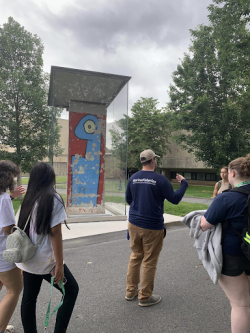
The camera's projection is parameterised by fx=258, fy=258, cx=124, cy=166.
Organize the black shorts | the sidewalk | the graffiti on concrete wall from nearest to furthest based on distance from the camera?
the black shorts < the sidewalk < the graffiti on concrete wall

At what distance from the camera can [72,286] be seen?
7.25ft

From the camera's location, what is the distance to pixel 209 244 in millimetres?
2127

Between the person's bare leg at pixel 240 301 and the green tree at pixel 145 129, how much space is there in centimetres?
2845

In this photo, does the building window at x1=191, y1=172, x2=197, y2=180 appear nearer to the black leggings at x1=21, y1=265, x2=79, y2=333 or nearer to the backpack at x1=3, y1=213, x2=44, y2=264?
the black leggings at x1=21, y1=265, x2=79, y2=333

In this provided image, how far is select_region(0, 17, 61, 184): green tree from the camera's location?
1375 cm

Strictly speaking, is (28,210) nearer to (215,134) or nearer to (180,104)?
(215,134)

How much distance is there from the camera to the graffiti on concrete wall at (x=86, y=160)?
8.73 metres

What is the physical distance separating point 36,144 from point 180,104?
13199 mm

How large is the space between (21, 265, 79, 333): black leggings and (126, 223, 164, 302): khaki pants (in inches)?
42.9

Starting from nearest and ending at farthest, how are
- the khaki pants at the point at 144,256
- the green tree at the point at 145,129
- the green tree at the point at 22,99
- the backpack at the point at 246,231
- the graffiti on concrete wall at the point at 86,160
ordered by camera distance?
the backpack at the point at 246,231 → the khaki pants at the point at 144,256 → the graffiti on concrete wall at the point at 86,160 → the green tree at the point at 22,99 → the green tree at the point at 145,129

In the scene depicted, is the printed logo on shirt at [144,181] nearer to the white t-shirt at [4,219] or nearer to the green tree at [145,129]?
the white t-shirt at [4,219]

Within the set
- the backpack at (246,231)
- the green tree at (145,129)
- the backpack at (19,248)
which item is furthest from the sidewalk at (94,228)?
the green tree at (145,129)

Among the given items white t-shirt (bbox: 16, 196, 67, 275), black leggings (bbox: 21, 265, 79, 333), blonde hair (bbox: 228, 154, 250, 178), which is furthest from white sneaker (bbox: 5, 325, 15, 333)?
blonde hair (bbox: 228, 154, 250, 178)

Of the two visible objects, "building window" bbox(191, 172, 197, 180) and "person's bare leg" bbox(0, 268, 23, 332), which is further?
"building window" bbox(191, 172, 197, 180)
